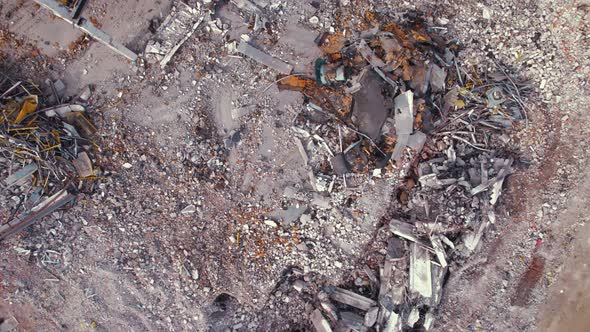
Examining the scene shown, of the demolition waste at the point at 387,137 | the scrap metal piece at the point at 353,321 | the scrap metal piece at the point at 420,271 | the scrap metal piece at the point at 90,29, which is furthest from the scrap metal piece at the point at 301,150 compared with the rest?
the scrap metal piece at the point at 90,29

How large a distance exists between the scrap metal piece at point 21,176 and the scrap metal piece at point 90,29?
2335mm

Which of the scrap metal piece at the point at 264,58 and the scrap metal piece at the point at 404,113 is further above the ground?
the scrap metal piece at the point at 264,58

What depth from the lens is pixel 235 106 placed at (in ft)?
21.5

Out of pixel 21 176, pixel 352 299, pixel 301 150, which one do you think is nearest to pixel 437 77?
pixel 301 150

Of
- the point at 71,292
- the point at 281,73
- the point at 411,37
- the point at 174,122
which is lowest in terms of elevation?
the point at 71,292

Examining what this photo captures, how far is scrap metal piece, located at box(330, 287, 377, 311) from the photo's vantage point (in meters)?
6.79

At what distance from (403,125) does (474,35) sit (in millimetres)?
2054

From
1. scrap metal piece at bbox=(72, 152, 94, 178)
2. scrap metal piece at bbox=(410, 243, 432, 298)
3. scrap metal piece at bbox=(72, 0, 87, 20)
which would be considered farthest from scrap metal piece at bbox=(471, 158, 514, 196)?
scrap metal piece at bbox=(72, 0, 87, 20)

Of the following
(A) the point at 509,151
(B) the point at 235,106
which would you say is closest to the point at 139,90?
(B) the point at 235,106

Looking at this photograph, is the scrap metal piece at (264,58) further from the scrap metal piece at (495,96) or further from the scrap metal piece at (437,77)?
the scrap metal piece at (495,96)

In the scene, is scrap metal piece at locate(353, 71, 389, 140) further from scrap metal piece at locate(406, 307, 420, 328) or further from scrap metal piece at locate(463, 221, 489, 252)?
scrap metal piece at locate(406, 307, 420, 328)

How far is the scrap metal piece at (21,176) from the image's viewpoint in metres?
6.12

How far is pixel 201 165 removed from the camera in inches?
259

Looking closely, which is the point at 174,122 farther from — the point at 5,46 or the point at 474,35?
the point at 474,35
